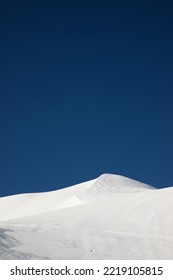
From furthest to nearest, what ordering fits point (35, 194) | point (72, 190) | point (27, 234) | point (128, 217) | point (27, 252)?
point (35, 194) < point (72, 190) < point (128, 217) < point (27, 234) < point (27, 252)

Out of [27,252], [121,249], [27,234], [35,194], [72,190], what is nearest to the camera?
[27,252]

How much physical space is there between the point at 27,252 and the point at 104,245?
19.2 ft

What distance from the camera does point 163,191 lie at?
149ft

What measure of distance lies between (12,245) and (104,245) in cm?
619

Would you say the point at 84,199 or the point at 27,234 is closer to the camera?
the point at 27,234
